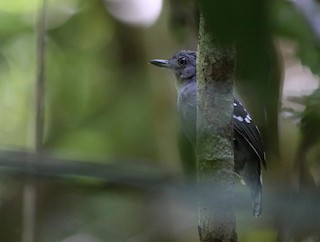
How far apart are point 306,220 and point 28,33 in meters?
3.84

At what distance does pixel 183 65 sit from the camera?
9.68 feet

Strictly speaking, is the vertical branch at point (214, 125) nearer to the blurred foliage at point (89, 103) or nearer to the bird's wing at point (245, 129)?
the bird's wing at point (245, 129)

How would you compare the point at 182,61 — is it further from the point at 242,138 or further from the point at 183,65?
the point at 242,138

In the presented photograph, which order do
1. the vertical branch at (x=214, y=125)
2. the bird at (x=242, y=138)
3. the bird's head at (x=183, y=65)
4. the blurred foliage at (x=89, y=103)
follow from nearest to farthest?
the vertical branch at (x=214, y=125) < the bird at (x=242, y=138) < the bird's head at (x=183, y=65) < the blurred foliage at (x=89, y=103)

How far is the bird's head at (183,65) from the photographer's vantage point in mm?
2891

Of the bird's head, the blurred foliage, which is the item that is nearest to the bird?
the bird's head

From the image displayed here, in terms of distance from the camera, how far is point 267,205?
0.50 meters

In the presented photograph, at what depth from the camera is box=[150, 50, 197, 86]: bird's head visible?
289 cm

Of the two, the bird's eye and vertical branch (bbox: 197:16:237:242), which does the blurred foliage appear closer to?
the bird's eye

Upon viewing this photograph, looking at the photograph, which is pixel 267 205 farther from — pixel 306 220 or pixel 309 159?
pixel 309 159

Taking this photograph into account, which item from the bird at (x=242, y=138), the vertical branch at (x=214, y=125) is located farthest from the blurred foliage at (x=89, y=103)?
the vertical branch at (x=214, y=125)

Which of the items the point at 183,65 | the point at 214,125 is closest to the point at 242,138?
the point at 183,65

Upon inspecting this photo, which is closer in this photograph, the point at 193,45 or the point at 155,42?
the point at 193,45

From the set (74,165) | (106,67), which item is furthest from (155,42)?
(74,165)
